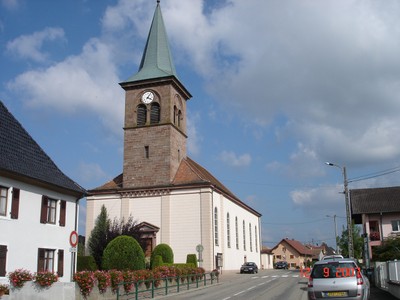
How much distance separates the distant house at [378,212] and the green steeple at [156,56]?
86.3 feet

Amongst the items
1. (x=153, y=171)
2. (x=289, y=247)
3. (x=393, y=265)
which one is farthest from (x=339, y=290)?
(x=289, y=247)

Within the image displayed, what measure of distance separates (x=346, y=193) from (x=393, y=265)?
44.8 ft

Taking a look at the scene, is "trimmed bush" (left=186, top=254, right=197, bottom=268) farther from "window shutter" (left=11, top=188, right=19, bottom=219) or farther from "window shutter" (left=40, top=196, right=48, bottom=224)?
"window shutter" (left=11, top=188, right=19, bottom=219)

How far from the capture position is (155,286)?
78.3ft

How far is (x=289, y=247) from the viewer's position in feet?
357

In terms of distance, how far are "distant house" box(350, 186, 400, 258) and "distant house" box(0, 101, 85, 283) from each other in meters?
35.3

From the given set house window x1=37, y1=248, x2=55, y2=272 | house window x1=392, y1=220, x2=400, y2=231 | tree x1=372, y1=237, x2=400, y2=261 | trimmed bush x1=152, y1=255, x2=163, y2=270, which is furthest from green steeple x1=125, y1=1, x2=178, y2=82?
house window x1=392, y1=220, x2=400, y2=231

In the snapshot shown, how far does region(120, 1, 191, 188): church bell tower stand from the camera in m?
43.9

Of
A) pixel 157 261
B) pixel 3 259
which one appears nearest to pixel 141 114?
pixel 157 261

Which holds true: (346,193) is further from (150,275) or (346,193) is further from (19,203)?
(19,203)

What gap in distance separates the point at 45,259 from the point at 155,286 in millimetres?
5985

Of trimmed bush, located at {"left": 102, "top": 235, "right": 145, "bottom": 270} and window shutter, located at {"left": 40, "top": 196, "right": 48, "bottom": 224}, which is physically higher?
window shutter, located at {"left": 40, "top": 196, "right": 48, "bottom": 224}

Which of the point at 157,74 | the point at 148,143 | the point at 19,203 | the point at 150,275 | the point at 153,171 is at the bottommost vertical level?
the point at 150,275

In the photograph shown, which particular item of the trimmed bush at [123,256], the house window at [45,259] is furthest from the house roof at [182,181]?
the house window at [45,259]
